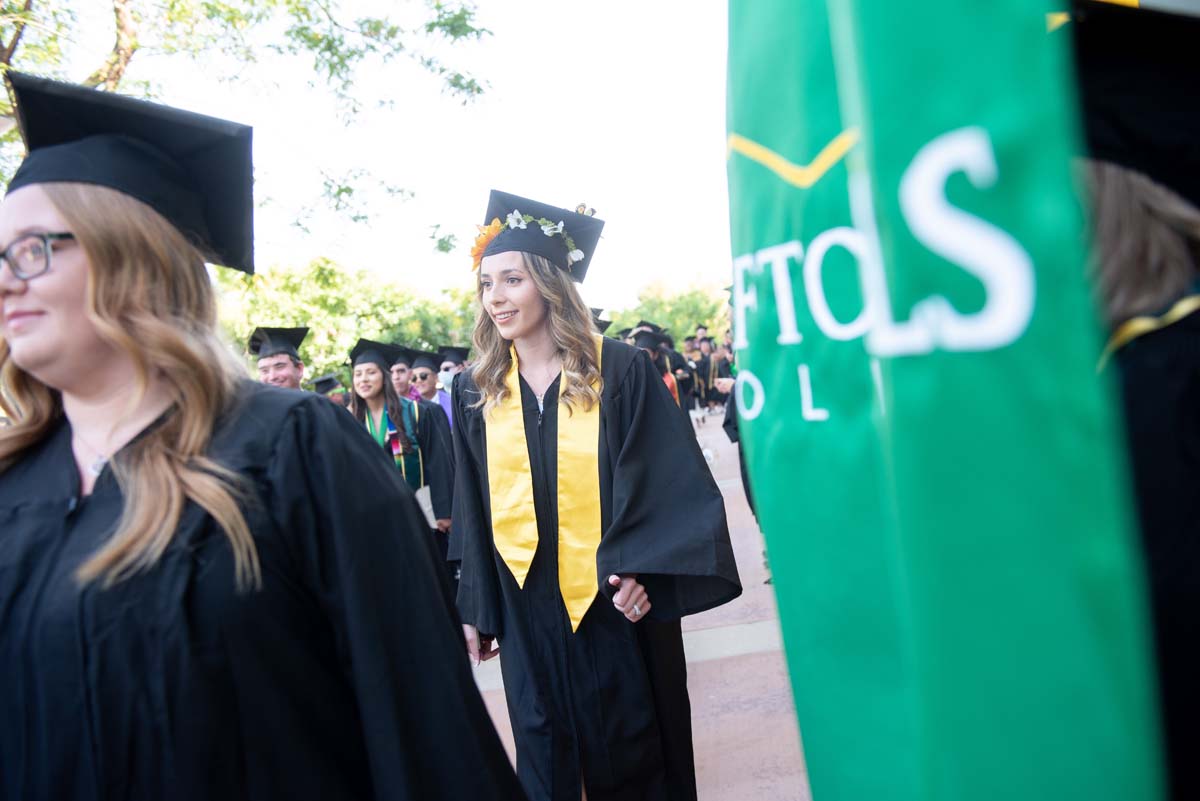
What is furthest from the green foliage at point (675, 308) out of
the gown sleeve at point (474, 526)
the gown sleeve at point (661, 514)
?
the gown sleeve at point (661, 514)

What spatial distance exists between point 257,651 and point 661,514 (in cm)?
179

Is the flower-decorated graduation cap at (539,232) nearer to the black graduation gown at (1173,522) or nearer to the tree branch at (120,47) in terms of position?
the black graduation gown at (1173,522)

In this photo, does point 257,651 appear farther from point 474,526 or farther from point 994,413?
point 474,526

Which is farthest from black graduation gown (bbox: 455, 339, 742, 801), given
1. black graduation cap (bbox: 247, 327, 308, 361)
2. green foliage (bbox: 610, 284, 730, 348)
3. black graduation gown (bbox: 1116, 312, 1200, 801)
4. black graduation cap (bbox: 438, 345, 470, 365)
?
green foliage (bbox: 610, 284, 730, 348)

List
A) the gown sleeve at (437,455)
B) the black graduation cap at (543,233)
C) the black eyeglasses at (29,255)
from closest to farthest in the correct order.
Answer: the black eyeglasses at (29,255), the black graduation cap at (543,233), the gown sleeve at (437,455)

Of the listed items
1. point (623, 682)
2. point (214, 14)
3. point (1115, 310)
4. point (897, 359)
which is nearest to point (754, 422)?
point (897, 359)

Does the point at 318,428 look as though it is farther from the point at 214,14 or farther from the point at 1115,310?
the point at 214,14

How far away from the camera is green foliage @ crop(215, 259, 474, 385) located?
16797 millimetres

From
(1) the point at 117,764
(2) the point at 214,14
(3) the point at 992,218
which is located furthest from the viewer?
(2) the point at 214,14

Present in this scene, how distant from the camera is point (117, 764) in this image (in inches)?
54.9

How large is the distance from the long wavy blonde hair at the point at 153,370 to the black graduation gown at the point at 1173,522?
4.02 feet

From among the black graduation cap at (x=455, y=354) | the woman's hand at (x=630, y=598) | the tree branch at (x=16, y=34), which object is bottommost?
the woman's hand at (x=630, y=598)

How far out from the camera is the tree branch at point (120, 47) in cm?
709

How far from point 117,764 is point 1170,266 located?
159 cm
